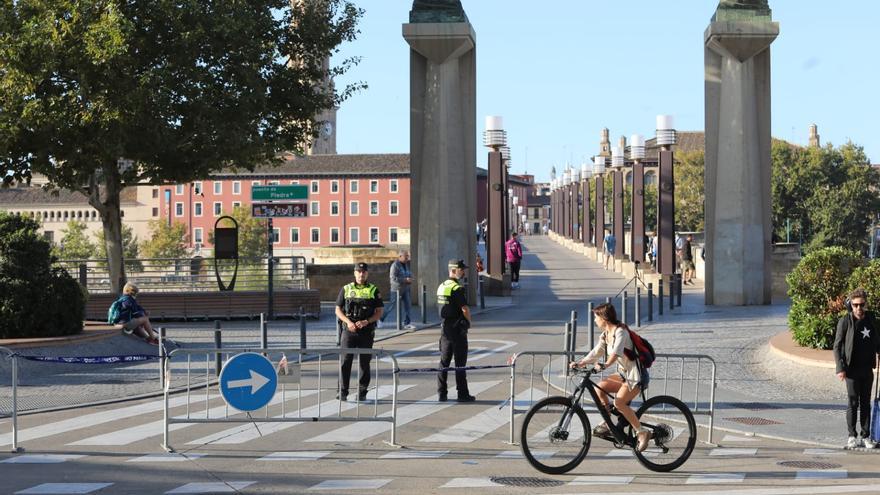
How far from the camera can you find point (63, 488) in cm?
1069

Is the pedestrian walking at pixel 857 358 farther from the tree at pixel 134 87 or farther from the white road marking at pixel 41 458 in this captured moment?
the tree at pixel 134 87

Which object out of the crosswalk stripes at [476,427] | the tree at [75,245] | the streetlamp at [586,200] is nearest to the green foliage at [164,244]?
the tree at [75,245]

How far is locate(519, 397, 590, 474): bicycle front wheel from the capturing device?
1168cm

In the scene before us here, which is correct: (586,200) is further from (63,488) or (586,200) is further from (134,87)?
(63,488)

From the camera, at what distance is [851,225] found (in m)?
100

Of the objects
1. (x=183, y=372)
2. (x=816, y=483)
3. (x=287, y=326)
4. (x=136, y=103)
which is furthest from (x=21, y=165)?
(x=816, y=483)

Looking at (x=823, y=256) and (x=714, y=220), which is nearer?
(x=823, y=256)

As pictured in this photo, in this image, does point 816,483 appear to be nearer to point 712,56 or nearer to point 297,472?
point 297,472

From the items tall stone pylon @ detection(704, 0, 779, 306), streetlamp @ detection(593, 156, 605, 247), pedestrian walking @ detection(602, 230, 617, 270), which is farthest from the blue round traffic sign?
streetlamp @ detection(593, 156, 605, 247)

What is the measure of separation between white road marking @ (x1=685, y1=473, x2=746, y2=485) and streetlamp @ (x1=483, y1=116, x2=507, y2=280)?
1118 inches

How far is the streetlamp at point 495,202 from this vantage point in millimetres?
40375

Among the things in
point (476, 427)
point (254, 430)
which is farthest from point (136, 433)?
point (476, 427)

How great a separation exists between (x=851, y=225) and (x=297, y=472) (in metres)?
94.5

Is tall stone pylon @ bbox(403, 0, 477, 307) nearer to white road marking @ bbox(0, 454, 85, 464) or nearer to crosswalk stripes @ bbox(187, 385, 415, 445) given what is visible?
crosswalk stripes @ bbox(187, 385, 415, 445)
